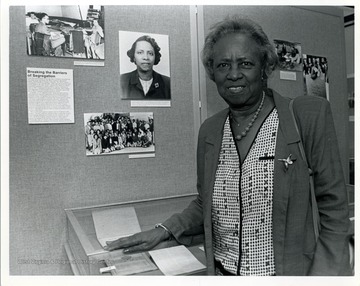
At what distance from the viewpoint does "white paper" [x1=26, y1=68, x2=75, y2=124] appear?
2.93 feet

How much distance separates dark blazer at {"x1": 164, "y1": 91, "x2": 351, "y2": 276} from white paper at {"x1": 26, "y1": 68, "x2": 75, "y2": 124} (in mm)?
601

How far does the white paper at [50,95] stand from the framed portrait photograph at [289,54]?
2.23 ft

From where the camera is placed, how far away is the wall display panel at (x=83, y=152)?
0.90 meters

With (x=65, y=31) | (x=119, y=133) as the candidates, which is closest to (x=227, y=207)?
(x=119, y=133)

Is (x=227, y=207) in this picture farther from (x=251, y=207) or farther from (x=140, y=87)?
(x=140, y=87)

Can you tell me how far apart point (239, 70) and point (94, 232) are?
579 mm

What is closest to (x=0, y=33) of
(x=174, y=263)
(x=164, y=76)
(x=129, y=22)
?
(x=129, y=22)

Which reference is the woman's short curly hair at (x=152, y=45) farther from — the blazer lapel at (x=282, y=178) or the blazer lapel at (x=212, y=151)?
the blazer lapel at (x=282, y=178)

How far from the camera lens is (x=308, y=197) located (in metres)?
0.67

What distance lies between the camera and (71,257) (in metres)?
0.89

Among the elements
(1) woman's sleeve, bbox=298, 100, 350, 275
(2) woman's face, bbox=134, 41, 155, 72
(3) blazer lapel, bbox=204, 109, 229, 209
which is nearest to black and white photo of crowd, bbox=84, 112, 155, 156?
(2) woman's face, bbox=134, 41, 155, 72
